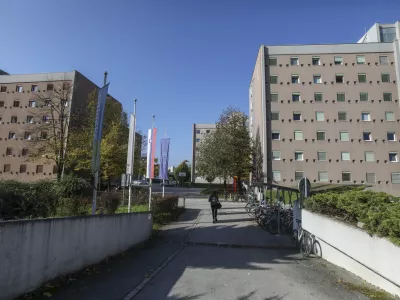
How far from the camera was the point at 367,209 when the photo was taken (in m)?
6.66

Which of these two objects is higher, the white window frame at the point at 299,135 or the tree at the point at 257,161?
the white window frame at the point at 299,135

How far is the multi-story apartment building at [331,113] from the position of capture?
34.9m

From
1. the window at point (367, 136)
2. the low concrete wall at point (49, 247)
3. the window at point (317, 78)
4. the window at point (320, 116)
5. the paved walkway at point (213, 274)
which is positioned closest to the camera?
the low concrete wall at point (49, 247)

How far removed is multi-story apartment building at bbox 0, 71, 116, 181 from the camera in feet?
125

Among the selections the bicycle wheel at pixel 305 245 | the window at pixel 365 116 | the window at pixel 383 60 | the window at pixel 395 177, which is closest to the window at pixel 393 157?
the window at pixel 395 177

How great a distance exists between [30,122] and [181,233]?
35.2 meters

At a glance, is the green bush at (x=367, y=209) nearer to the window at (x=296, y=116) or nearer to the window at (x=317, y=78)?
the window at (x=296, y=116)

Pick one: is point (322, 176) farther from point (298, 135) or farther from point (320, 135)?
point (298, 135)

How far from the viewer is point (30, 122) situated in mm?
40000

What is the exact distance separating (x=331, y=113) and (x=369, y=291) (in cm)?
3353

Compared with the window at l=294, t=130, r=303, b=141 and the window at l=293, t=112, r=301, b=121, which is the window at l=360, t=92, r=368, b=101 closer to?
the window at l=293, t=112, r=301, b=121

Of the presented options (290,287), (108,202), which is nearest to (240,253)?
(290,287)

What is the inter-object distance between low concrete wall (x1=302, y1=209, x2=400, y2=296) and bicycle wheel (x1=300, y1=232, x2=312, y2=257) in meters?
0.33

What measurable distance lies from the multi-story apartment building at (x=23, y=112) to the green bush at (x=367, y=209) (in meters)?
34.5
